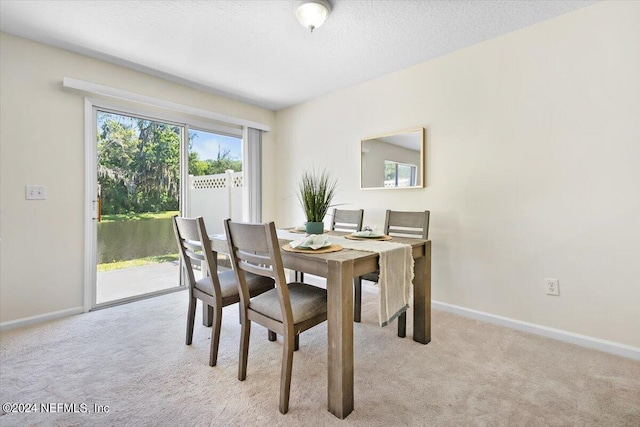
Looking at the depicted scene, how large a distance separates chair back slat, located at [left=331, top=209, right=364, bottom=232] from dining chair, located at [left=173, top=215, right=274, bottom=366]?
1115 mm

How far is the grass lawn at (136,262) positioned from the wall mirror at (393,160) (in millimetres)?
2248

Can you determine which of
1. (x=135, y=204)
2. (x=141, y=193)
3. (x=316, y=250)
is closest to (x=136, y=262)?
(x=135, y=204)

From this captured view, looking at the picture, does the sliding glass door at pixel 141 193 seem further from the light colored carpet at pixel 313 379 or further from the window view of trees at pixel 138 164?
the light colored carpet at pixel 313 379

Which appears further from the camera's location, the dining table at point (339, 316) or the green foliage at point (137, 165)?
the green foliage at point (137, 165)

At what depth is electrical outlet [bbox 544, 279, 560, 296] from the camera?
2168 millimetres

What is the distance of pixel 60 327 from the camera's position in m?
2.35

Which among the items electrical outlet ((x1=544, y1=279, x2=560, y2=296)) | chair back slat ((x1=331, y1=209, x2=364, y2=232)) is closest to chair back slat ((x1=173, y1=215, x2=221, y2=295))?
chair back slat ((x1=331, y1=209, x2=364, y2=232))

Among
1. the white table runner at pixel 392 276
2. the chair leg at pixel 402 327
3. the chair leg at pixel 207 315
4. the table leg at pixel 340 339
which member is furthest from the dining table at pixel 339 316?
the chair leg at pixel 207 315

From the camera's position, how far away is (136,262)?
309 cm

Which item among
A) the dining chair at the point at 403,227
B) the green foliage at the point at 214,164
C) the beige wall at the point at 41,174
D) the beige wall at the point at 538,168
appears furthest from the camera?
the green foliage at the point at 214,164

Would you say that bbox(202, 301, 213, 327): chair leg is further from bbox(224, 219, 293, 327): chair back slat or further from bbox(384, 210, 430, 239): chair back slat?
bbox(384, 210, 430, 239): chair back slat

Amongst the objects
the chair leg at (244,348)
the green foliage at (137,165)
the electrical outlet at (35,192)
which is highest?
the green foliage at (137,165)

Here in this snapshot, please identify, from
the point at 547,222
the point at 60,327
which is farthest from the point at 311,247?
the point at 60,327

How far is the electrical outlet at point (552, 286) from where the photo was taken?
2.17 meters
